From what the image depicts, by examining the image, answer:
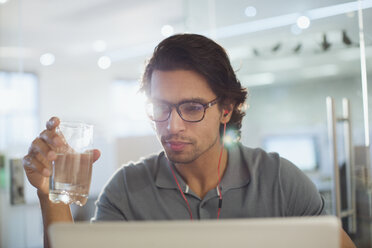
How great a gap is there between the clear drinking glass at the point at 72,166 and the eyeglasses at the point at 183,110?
0.34 metres

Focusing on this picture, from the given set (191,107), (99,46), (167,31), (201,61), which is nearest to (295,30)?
(201,61)

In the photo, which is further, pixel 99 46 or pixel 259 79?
pixel 99 46

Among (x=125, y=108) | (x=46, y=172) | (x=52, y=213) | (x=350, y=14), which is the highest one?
(x=125, y=108)

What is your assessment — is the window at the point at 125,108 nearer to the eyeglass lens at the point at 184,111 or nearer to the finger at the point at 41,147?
the eyeglass lens at the point at 184,111

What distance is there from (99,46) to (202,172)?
668 centimetres

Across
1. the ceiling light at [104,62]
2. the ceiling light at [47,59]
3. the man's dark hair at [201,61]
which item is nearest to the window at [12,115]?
the man's dark hair at [201,61]

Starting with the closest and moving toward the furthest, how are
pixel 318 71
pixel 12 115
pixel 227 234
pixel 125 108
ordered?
pixel 227 234 → pixel 318 71 → pixel 12 115 → pixel 125 108

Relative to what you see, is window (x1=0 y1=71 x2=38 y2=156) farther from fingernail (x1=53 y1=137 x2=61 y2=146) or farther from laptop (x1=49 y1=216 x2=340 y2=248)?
laptop (x1=49 y1=216 x2=340 y2=248)

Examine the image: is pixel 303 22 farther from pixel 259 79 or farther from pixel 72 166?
pixel 72 166

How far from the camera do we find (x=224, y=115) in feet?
4.82

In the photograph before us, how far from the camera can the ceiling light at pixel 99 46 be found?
23.9 ft

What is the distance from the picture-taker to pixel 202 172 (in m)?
1.34

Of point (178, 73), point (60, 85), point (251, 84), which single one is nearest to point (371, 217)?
point (251, 84)

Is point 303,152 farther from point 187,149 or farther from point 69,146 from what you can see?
point 69,146
